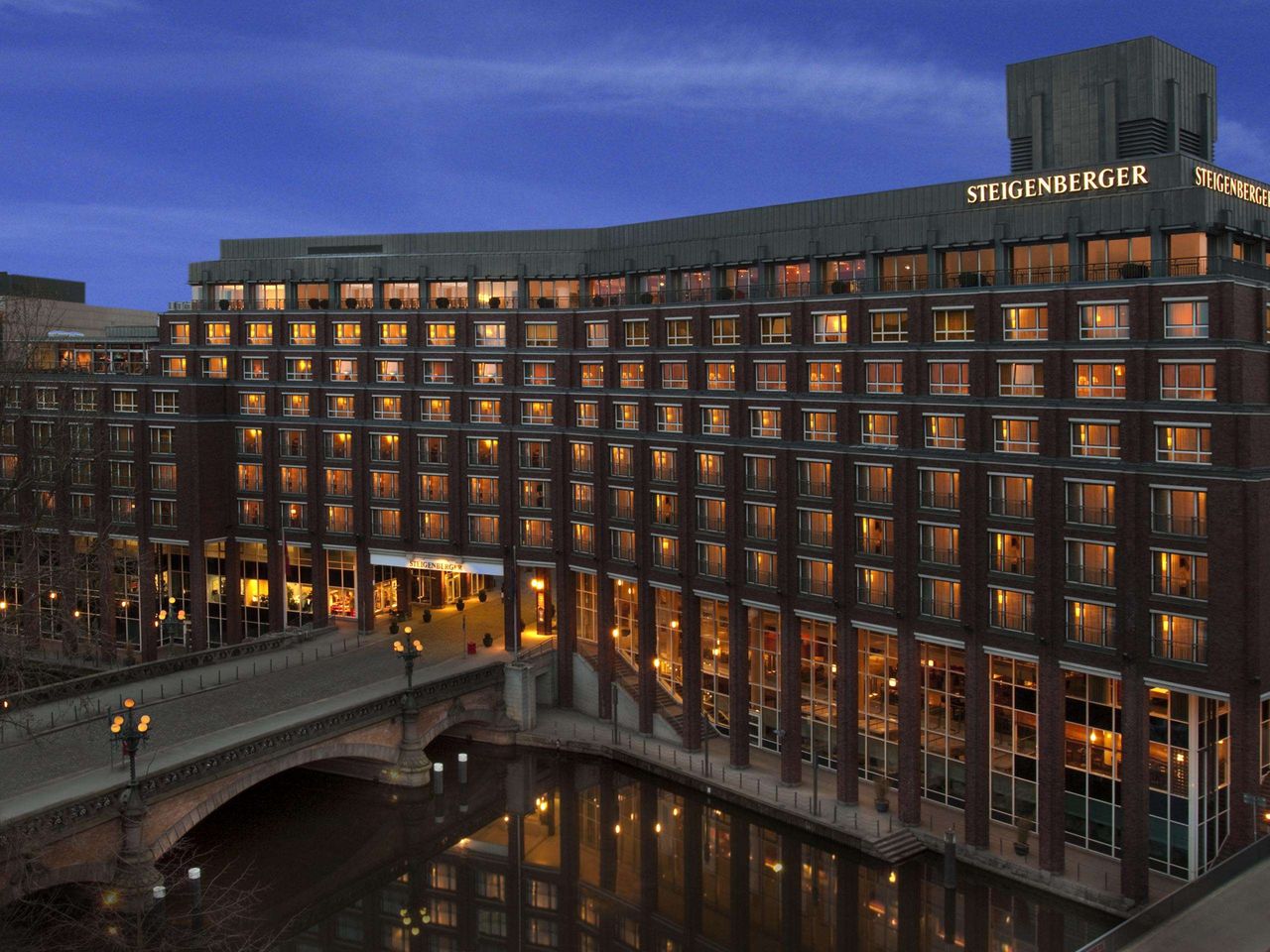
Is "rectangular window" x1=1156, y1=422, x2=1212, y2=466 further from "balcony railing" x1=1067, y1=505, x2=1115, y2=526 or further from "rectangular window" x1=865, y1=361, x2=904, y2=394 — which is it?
"rectangular window" x1=865, y1=361, x2=904, y2=394

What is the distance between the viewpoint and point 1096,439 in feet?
181

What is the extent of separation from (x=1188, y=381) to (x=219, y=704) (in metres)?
56.8

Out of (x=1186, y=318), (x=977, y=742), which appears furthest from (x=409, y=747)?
(x=1186, y=318)

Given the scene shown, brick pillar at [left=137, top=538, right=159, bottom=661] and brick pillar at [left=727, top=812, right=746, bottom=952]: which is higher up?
brick pillar at [left=137, top=538, right=159, bottom=661]

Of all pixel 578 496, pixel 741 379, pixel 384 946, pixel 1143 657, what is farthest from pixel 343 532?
pixel 1143 657

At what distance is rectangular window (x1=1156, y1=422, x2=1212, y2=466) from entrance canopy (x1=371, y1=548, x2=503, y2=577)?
1986 inches

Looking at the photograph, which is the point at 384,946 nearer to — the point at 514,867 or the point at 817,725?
the point at 514,867

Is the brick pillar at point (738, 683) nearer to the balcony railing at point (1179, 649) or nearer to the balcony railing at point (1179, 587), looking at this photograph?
the balcony railing at point (1179, 649)

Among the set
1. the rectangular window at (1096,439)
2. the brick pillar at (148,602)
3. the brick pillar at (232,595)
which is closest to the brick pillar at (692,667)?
the rectangular window at (1096,439)

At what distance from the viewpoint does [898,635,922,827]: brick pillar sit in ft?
204

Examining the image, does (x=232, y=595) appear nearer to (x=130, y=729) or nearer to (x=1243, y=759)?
(x=130, y=729)

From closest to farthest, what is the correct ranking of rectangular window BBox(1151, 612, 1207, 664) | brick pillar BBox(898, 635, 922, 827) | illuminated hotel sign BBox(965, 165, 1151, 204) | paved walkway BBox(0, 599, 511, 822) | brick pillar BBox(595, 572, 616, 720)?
rectangular window BBox(1151, 612, 1207, 664)
paved walkway BBox(0, 599, 511, 822)
illuminated hotel sign BBox(965, 165, 1151, 204)
brick pillar BBox(898, 635, 922, 827)
brick pillar BBox(595, 572, 616, 720)

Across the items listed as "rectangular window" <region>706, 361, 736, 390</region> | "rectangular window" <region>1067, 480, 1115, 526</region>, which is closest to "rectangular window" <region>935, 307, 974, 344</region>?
"rectangular window" <region>1067, 480, 1115, 526</region>

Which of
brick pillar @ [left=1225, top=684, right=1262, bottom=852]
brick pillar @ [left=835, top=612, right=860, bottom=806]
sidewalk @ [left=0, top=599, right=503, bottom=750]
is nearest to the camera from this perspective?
brick pillar @ [left=1225, top=684, right=1262, bottom=852]
